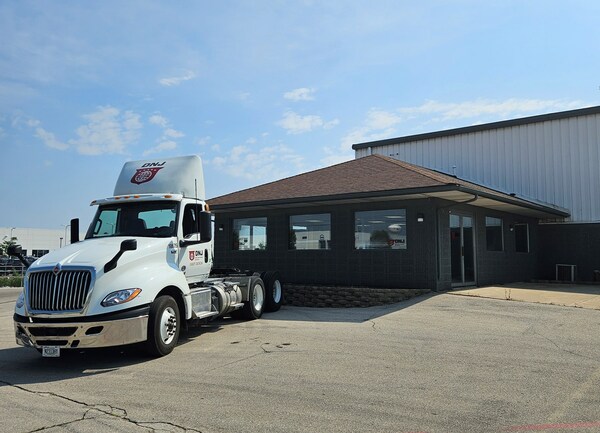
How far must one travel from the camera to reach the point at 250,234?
18750 mm

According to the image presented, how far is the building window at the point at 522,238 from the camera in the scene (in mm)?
21031

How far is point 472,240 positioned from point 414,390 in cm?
1183

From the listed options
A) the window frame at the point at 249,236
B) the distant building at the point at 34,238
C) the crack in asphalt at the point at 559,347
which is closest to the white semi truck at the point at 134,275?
the crack in asphalt at the point at 559,347

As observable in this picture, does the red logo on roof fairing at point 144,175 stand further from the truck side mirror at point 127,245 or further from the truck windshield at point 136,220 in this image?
the truck side mirror at point 127,245

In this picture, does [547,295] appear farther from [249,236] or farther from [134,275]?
[134,275]

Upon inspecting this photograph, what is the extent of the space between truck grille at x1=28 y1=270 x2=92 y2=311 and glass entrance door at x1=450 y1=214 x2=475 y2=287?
11623mm

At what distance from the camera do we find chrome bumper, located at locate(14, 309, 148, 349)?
7414 mm

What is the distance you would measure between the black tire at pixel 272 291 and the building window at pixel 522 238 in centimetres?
1151

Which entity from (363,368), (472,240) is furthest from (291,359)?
(472,240)

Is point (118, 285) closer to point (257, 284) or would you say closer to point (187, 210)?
point (187, 210)

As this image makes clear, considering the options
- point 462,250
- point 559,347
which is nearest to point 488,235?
point 462,250

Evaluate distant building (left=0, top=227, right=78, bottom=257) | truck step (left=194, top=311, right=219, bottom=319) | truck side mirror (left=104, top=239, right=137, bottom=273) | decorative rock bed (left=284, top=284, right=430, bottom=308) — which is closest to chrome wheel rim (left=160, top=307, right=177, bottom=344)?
truck step (left=194, top=311, right=219, bottom=319)

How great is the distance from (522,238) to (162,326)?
17.5m

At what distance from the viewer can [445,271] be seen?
15250 mm
